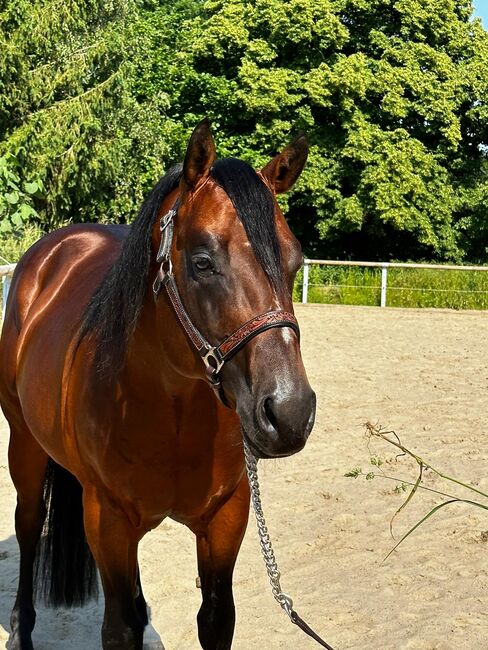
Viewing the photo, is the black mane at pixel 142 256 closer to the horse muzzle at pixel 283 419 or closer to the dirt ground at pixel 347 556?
the horse muzzle at pixel 283 419

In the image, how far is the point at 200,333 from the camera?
206cm

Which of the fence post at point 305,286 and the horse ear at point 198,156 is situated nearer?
the horse ear at point 198,156

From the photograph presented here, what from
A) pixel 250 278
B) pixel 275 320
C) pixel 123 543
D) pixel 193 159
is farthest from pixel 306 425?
pixel 123 543

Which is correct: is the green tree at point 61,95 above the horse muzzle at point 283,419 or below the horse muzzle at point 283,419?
below

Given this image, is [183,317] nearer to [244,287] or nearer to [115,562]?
[244,287]

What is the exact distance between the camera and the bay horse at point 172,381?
1.95 m

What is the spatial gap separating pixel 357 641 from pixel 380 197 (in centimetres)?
2235

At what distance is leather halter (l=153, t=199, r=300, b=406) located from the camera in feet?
6.29

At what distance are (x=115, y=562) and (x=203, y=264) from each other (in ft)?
3.56

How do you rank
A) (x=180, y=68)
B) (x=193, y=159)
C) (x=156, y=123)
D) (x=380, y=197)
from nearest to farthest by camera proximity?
(x=193, y=159) → (x=156, y=123) → (x=380, y=197) → (x=180, y=68)

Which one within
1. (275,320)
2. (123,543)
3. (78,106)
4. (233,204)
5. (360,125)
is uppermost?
(233,204)

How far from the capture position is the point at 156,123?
22438 millimetres

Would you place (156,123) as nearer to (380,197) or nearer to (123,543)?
(380,197)

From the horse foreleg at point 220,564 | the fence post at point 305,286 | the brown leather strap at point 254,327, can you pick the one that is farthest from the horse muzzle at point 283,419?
the fence post at point 305,286
